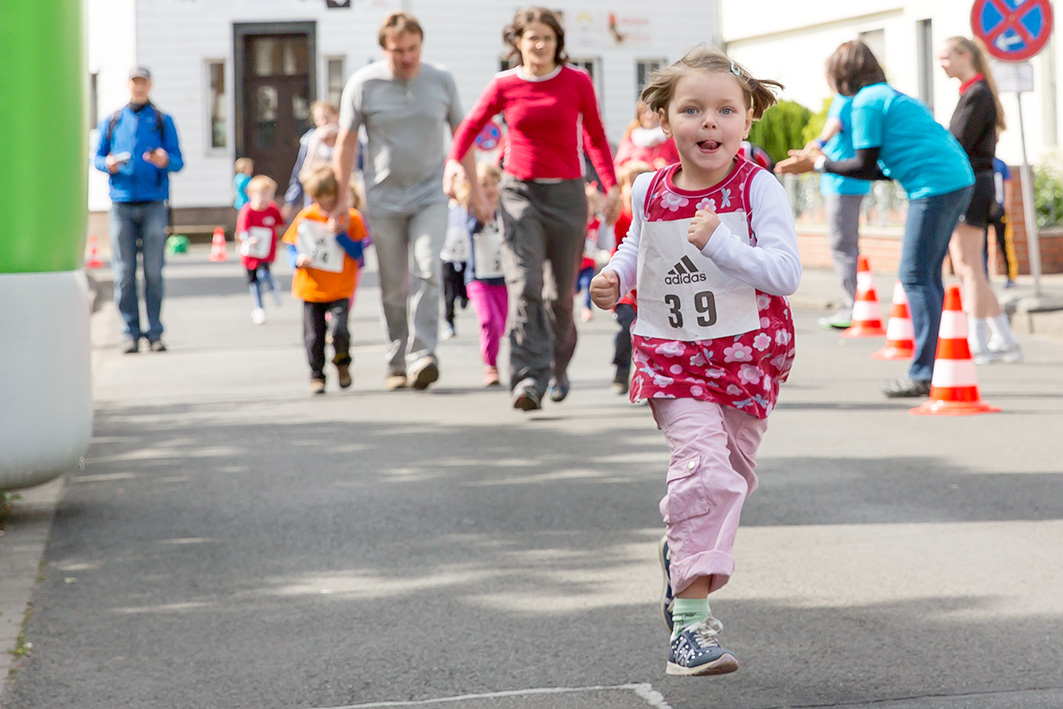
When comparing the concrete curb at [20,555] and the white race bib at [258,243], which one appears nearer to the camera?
the concrete curb at [20,555]

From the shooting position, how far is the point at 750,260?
398 centimetres

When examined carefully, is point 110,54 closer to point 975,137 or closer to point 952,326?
point 975,137

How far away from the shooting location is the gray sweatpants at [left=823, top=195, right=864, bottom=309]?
12984mm

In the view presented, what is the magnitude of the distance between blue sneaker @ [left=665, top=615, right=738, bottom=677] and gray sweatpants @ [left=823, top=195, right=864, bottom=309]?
927cm

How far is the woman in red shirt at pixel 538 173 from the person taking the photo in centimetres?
877

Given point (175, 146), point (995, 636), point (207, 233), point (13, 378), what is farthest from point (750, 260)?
point (207, 233)

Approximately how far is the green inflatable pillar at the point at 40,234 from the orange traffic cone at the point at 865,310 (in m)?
8.35

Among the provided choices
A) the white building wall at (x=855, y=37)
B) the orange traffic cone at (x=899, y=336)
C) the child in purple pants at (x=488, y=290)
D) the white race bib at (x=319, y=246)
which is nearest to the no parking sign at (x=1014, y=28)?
the orange traffic cone at (x=899, y=336)

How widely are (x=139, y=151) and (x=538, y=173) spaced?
510 cm

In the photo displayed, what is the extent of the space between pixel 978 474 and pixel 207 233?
29252 mm

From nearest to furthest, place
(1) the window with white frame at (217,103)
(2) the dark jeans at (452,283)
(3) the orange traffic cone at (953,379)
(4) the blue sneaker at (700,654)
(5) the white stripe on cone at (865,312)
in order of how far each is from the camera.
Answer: (4) the blue sneaker at (700,654) < (3) the orange traffic cone at (953,379) < (2) the dark jeans at (452,283) < (5) the white stripe on cone at (865,312) < (1) the window with white frame at (217,103)

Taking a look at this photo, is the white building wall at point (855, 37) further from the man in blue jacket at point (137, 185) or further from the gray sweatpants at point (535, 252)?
the gray sweatpants at point (535, 252)

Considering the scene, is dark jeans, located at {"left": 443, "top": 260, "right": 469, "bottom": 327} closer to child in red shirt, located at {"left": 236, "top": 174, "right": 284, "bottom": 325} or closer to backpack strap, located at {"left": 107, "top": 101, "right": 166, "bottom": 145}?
backpack strap, located at {"left": 107, "top": 101, "right": 166, "bottom": 145}

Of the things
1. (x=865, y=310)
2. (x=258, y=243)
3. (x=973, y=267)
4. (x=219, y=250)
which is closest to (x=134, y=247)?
(x=258, y=243)
